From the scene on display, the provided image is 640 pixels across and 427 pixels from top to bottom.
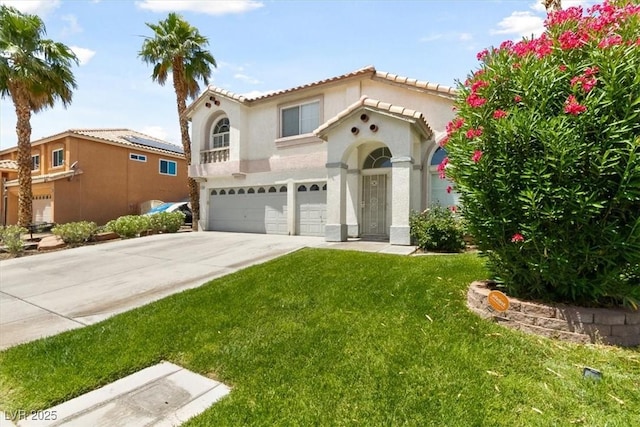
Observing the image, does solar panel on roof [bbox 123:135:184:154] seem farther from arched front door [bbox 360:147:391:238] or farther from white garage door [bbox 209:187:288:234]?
arched front door [bbox 360:147:391:238]

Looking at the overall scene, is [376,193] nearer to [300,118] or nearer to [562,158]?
[300,118]

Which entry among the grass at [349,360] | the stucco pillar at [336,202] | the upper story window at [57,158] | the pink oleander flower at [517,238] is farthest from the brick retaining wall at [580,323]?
the upper story window at [57,158]

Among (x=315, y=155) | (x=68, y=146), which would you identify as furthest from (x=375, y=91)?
(x=68, y=146)

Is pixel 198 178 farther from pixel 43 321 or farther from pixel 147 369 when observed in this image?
pixel 147 369

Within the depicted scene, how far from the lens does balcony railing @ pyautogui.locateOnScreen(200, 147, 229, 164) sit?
1717 cm

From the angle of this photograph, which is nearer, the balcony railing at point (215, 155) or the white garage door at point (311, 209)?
the white garage door at point (311, 209)

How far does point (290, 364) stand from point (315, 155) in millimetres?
11533

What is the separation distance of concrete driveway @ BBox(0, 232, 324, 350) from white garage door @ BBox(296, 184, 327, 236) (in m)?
2.26

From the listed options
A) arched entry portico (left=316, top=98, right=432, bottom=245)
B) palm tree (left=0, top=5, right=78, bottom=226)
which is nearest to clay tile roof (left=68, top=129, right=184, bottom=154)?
palm tree (left=0, top=5, right=78, bottom=226)

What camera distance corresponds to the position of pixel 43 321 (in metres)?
5.97

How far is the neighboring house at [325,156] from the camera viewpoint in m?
11.4

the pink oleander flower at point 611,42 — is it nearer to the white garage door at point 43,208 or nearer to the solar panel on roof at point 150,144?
the white garage door at point 43,208

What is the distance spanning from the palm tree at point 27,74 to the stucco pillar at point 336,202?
53.1ft

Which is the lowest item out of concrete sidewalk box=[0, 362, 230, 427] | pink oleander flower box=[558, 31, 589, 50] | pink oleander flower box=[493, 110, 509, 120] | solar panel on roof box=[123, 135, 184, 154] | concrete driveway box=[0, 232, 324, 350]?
concrete sidewalk box=[0, 362, 230, 427]
